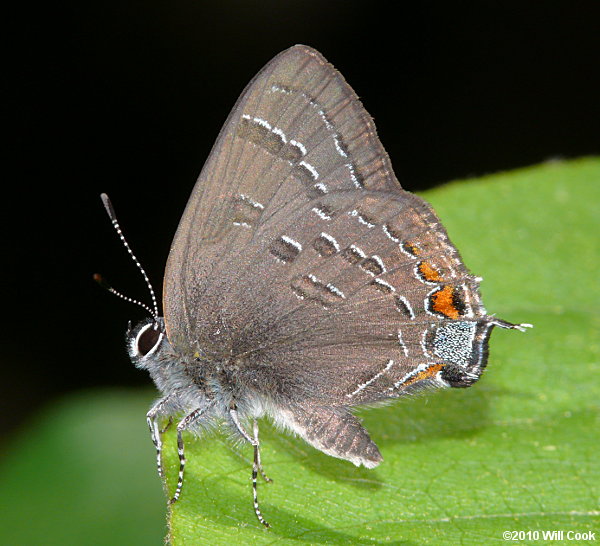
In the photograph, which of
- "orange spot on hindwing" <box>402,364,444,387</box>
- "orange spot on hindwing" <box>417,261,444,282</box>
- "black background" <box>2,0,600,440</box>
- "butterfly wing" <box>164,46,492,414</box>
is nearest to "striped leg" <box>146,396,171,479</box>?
"butterfly wing" <box>164,46,492,414</box>

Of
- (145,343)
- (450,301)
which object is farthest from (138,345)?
(450,301)

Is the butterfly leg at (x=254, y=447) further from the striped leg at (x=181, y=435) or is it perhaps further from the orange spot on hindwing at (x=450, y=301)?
the orange spot on hindwing at (x=450, y=301)

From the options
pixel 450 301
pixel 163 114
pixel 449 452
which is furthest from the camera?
pixel 163 114

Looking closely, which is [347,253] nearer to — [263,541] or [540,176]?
[263,541]

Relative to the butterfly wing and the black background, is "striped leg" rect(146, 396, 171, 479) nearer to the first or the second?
the butterfly wing

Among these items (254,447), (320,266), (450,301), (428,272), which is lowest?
(254,447)

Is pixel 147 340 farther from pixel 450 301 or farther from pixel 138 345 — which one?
pixel 450 301
